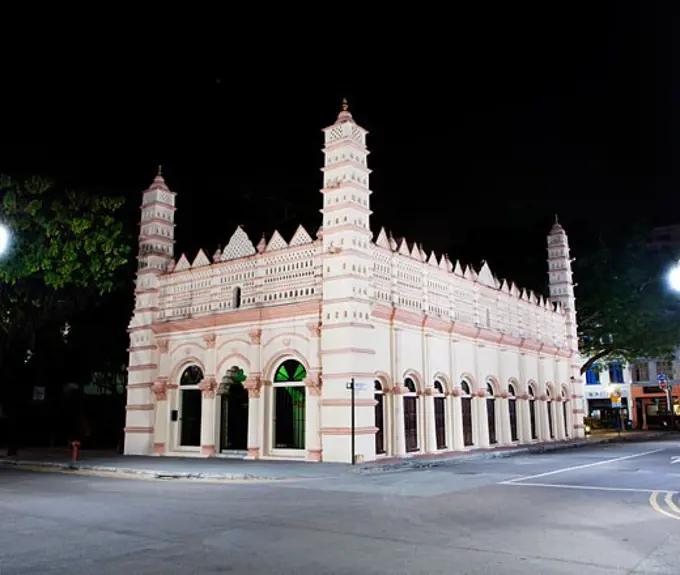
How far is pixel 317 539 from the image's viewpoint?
9.13 meters

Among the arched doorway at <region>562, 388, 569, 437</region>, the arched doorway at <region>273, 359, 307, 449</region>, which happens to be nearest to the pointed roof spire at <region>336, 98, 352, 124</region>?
the arched doorway at <region>273, 359, 307, 449</region>

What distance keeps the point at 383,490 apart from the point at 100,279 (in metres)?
14.5

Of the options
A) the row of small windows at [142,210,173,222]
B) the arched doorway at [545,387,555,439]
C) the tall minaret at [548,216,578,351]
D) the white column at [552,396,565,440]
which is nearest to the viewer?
the row of small windows at [142,210,173,222]

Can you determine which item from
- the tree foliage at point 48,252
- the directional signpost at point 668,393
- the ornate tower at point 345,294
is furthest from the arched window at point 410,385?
the directional signpost at point 668,393

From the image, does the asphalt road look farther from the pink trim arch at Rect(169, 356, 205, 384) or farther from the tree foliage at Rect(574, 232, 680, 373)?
the tree foliage at Rect(574, 232, 680, 373)

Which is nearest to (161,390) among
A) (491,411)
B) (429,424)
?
(429,424)

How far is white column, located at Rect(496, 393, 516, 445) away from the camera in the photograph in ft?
102

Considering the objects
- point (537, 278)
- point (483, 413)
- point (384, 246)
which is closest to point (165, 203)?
point (384, 246)

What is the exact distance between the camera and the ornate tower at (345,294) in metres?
21.5

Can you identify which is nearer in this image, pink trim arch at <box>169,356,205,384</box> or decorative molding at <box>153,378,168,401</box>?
pink trim arch at <box>169,356,205,384</box>

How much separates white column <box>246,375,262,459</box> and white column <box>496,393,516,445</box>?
12.6 m

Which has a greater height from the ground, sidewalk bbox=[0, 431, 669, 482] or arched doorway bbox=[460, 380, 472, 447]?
arched doorway bbox=[460, 380, 472, 447]

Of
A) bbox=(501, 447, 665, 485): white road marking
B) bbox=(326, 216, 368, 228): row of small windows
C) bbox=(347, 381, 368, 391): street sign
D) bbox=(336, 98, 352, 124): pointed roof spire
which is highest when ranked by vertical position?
bbox=(336, 98, 352, 124): pointed roof spire

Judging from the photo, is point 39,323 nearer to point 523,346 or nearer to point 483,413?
point 483,413
